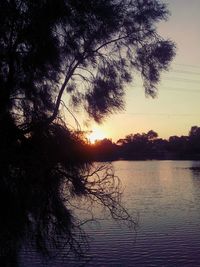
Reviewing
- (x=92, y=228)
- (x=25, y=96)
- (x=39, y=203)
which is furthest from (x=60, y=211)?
(x=92, y=228)

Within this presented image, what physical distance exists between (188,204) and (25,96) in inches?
779

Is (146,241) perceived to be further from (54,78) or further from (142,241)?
(54,78)

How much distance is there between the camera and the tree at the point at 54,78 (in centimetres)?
692

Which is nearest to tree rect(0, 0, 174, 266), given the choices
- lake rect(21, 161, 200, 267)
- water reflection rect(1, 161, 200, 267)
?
water reflection rect(1, 161, 200, 267)

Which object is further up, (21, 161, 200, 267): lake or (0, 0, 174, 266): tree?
(0, 0, 174, 266): tree

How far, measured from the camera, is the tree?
6.92 metres

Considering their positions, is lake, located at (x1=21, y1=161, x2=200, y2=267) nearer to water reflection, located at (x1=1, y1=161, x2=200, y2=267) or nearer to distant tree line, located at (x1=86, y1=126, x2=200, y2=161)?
water reflection, located at (x1=1, y1=161, x2=200, y2=267)

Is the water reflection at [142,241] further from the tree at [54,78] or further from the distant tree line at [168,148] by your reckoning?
the distant tree line at [168,148]

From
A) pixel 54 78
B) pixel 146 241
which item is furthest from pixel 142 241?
pixel 54 78

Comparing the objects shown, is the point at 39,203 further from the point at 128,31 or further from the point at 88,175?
the point at 128,31

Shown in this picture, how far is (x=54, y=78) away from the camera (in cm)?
817

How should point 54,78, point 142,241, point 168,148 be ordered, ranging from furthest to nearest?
point 168,148, point 142,241, point 54,78

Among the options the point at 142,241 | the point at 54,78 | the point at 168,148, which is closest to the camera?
the point at 54,78

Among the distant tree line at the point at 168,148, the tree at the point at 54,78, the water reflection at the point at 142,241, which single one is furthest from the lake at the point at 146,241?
the distant tree line at the point at 168,148
